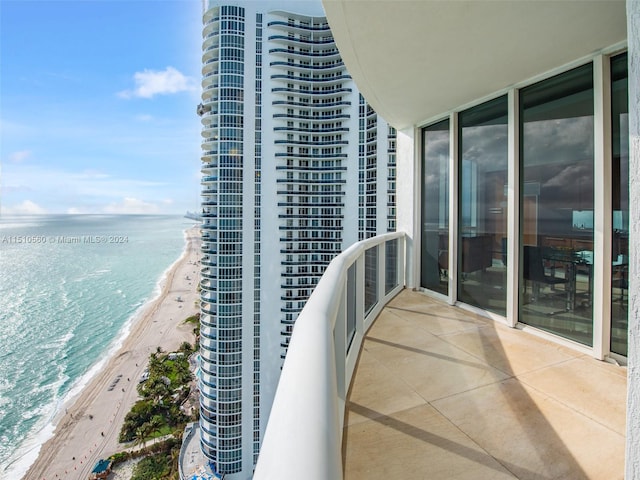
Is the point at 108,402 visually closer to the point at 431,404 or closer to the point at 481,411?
the point at 431,404

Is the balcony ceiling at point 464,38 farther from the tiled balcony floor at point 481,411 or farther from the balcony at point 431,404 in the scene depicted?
the tiled balcony floor at point 481,411

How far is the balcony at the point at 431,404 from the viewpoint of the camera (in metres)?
0.48

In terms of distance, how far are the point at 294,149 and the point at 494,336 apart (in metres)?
25.4

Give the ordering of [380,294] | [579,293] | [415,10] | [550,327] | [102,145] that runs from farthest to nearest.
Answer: [102,145], [380,294], [550,327], [579,293], [415,10]

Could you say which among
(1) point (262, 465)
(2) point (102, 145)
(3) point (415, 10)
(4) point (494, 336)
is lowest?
(4) point (494, 336)

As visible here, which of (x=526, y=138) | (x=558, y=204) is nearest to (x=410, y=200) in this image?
(x=526, y=138)

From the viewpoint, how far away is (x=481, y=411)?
75.7 inches

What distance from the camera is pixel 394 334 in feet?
10.4

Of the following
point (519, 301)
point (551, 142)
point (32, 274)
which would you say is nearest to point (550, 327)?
point (519, 301)

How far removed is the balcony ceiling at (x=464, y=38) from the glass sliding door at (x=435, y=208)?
1122 mm

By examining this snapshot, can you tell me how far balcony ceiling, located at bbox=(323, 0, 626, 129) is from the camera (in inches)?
89.1

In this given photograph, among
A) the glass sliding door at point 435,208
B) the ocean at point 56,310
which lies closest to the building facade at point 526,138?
the glass sliding door at point 435,208

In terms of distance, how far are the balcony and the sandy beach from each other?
2368cm

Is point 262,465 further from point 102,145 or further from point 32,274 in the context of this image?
point 102,145
